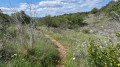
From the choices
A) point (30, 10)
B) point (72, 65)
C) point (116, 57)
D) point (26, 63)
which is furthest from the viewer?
point (30, 10)

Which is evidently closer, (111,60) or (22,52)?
(111,60)

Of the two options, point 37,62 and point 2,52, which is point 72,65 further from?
point 2,52

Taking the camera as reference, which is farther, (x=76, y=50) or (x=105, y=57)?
(x=76, y=50)

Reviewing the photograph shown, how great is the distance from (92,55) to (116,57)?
20.4 inches

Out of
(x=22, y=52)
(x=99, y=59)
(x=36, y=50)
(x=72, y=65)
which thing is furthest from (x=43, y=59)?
(x=99, y=59)

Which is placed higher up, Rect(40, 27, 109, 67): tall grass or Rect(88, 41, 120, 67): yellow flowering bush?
Rect(88, 41, 120, 67): yellow flowering bush

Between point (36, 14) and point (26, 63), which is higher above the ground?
point (36, 14)

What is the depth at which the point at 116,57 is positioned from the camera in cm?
166

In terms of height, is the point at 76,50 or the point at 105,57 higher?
the point at 105,57

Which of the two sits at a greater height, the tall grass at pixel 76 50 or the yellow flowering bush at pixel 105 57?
the yellow flowering bush at pixel 105 57

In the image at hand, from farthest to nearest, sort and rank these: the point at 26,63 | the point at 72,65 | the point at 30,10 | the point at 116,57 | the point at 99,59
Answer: the point at 30,10 → the point at 72,65 → the point at 26,63 → the point at 99,59 → the point at 116,57

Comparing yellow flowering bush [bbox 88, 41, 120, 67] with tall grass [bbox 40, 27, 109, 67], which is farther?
tall grass [bbox 40, 27, 109, 67]

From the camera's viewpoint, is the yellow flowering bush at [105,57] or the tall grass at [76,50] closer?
the yellow flowering bush at [105,57]

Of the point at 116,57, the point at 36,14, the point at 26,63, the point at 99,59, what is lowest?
the point at 26,63
